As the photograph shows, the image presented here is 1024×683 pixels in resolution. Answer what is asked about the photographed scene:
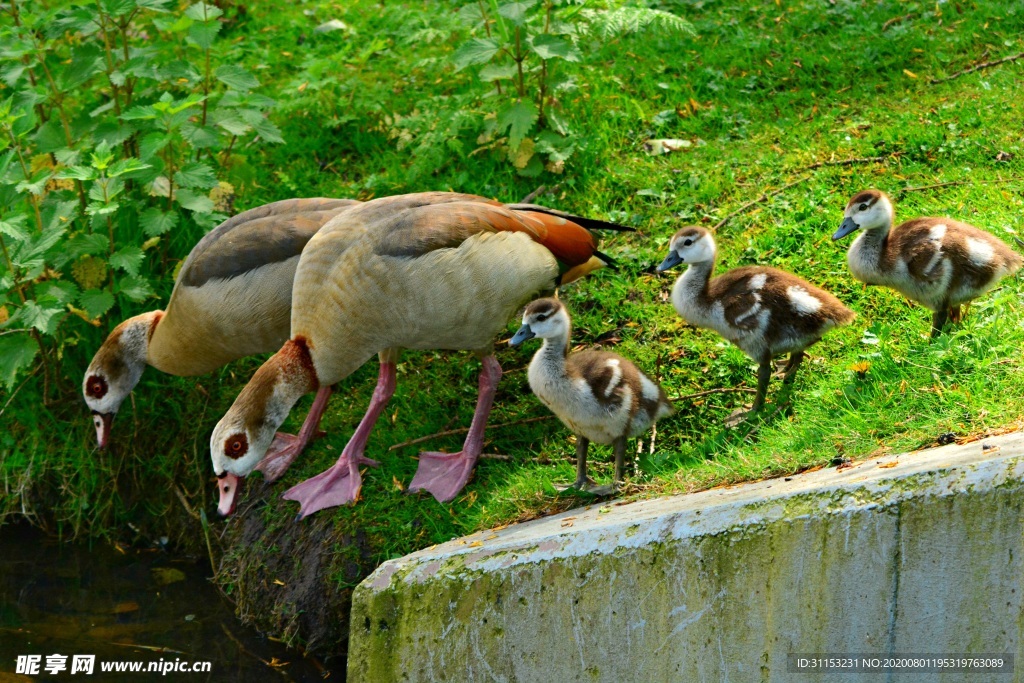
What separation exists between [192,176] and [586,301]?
246 cm

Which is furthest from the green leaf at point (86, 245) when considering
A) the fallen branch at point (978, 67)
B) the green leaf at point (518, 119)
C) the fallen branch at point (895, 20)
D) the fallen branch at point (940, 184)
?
the fallen branch at point (895, 20)

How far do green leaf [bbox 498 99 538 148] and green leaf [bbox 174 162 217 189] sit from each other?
6.19 feet

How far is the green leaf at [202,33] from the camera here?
20.2 ft

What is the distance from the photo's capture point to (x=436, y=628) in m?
4.07

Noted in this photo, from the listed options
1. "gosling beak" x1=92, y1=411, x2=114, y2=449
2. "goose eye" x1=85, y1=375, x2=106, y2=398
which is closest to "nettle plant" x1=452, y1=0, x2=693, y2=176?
"goose eye" x1=85, y1=375, x2=106, y2=398

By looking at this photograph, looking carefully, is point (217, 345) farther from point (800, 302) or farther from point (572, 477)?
point (800, 302)

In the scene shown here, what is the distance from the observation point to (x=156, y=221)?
599 cm

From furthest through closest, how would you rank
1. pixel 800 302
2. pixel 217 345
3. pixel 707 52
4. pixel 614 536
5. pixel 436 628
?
pixel 707 52, pixel 217 345, pixel 800 302, pixel 436 628, pixel 614 536

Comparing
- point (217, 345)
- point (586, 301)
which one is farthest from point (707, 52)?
point (217, 345)

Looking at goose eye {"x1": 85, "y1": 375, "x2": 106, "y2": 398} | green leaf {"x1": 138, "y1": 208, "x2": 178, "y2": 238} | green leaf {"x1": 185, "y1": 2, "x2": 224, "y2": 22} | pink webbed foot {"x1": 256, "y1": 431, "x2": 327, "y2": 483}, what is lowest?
pink webbed foot {"x1": 256, "y1": 431, "x2": 327, "y2": 483}

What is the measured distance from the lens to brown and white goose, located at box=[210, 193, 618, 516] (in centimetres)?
504

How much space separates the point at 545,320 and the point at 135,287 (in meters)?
2.81

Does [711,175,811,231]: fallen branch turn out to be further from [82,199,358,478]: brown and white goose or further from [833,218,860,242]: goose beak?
[82,199,358,478]: brown and white goose

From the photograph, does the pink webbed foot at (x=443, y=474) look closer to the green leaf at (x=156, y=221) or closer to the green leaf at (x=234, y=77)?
the green leaf at (x=156, y=221)
